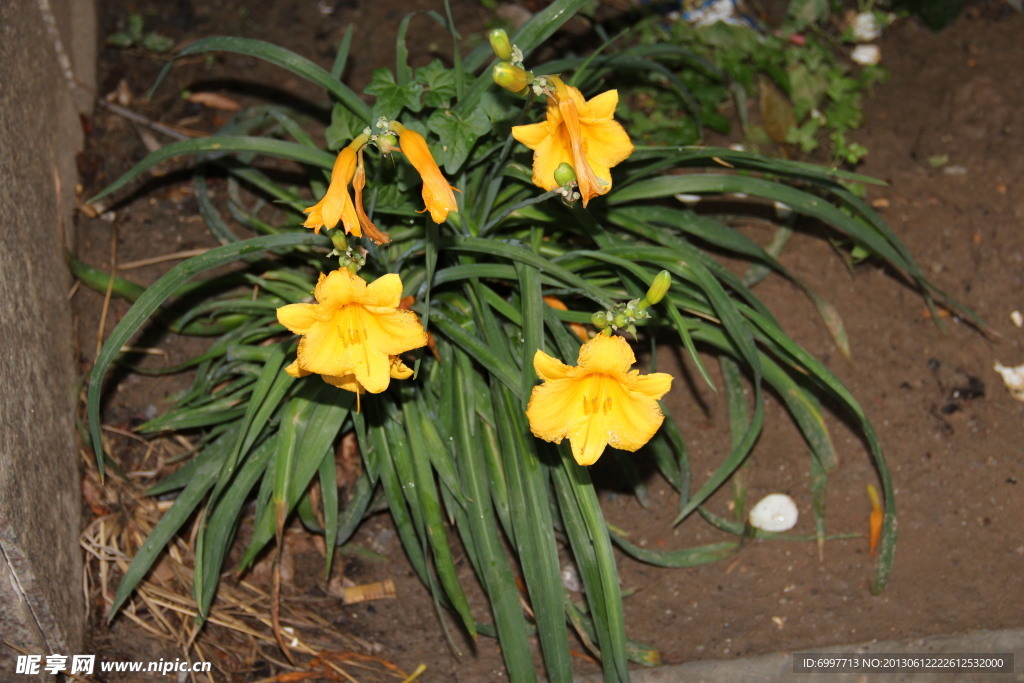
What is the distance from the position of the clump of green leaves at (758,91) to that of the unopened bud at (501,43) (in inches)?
47.2

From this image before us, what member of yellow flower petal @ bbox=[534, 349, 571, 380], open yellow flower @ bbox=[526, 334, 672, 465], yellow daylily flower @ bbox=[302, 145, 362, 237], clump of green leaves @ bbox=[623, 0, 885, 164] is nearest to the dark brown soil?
clump of green leaves @ bbox=[623, 0, 885, 164]

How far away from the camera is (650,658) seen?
87.7 inches

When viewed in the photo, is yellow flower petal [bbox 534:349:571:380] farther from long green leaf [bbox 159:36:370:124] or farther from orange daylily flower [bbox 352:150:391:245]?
long green leaf [bbox 159:36:370:124]

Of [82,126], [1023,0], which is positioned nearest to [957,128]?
[1023,0]

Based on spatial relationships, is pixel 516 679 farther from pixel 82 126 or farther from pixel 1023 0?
pixel 1023 0

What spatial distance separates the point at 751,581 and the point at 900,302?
1011 millimetres

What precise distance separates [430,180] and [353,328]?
1.11 feet

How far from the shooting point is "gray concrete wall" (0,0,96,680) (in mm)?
1921

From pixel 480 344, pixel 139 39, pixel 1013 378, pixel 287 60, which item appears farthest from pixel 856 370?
pixel 139 39

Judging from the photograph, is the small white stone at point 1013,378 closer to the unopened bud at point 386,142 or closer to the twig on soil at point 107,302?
the unopened bud at point 386,142

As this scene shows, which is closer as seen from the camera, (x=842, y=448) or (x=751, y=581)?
(x=751, y=581)

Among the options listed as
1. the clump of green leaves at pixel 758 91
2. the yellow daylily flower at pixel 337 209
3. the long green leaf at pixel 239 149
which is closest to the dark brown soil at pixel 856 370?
the clump of green leaves at pixel 758 91

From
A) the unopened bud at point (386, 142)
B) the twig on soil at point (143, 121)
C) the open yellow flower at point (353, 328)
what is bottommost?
the open yellow flower at point (353, 328)

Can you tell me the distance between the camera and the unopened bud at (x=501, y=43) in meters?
1.75
